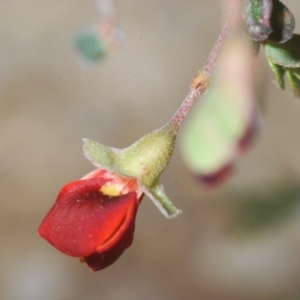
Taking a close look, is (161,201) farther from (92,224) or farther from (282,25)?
(282,25)

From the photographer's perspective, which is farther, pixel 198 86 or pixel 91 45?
pixel 91 45

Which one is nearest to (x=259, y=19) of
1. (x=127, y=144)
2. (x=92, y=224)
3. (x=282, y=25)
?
(x=282, y=25)

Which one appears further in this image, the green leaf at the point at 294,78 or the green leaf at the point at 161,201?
the green leaf at the point at 294,78

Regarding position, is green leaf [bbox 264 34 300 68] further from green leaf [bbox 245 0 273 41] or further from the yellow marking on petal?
the yellow marking on petal

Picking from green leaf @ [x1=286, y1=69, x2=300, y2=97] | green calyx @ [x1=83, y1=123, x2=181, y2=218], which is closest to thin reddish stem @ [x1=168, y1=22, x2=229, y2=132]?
green calyx @ [x1=83, y1=123, x2=181, y2=218]

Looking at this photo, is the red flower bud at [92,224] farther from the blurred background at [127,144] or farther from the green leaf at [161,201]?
the blurred background at [127,144]

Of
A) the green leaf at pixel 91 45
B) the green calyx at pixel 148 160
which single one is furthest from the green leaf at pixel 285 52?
→ the green leaf at pixel 91 45

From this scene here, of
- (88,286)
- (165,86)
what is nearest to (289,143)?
(165,86)
